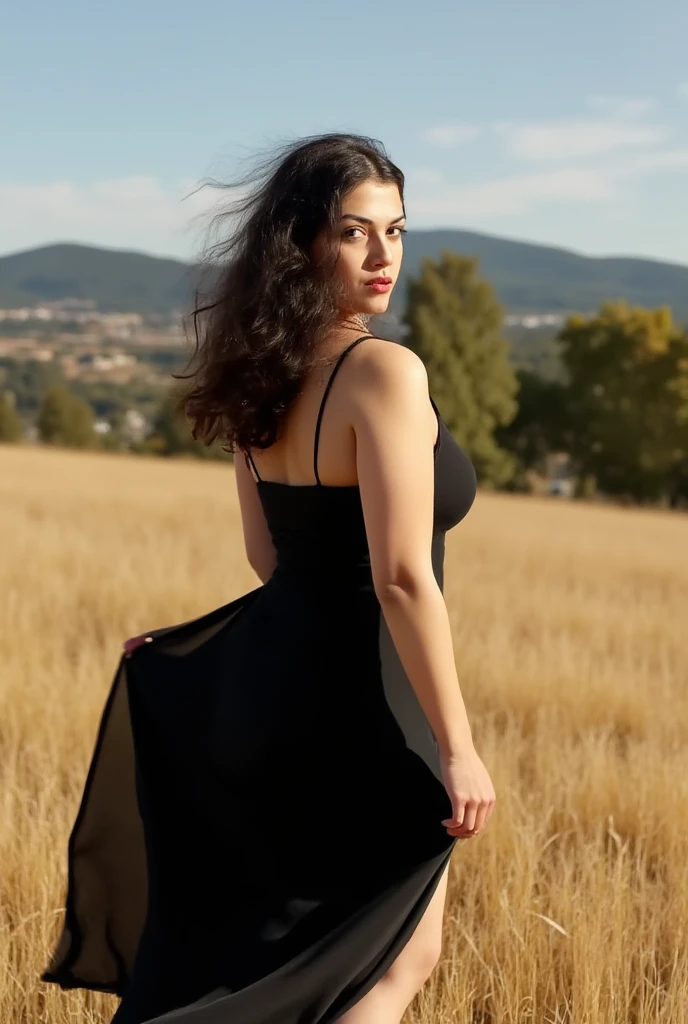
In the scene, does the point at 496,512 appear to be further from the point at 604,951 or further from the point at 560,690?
the point at 604,951

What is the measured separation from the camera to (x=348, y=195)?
2.19 meters

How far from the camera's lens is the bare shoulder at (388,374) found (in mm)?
1910

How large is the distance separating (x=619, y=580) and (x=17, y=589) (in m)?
8.15

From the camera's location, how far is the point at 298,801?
220cm

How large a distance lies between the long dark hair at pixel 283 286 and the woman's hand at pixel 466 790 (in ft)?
2.43

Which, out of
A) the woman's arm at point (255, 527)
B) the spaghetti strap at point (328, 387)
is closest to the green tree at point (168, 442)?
the woman's arm at point (255, 527)

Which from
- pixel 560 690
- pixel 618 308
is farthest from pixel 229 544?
pixel 618 308

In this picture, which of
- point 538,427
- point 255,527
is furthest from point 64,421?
point 255,527

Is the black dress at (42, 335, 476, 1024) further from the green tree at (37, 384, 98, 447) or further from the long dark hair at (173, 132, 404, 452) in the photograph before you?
the green tree at (37, 384, 98, 447)

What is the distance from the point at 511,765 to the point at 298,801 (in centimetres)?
224

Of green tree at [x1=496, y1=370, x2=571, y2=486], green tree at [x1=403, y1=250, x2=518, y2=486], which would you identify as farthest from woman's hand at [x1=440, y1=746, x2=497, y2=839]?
green tree at [x1=496, y1=370, x2=571, y2=486]

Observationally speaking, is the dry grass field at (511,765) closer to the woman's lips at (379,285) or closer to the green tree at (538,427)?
the woman's lips at (379,285)

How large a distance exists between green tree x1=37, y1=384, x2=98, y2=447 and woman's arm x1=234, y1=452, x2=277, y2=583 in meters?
74.3

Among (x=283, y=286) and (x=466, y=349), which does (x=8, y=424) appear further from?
(x=283, y=286)
